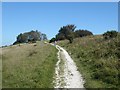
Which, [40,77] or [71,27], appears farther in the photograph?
[71,27]

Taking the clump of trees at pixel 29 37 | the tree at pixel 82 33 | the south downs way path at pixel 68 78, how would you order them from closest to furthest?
the south downs way path at pixel 68 78 → the tree at pixel 82 33 → the clump of trees at pixel 29 37

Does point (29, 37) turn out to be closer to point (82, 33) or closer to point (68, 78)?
point (82, 33)

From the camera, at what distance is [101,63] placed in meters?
28.6

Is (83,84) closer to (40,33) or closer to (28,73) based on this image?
(28,73)

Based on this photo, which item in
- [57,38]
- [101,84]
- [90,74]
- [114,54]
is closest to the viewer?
[101,84]

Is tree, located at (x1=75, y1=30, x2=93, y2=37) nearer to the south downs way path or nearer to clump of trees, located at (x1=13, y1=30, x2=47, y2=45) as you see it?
clump of trees, located at (x1=13, y1=30, x2=47, y2=45)

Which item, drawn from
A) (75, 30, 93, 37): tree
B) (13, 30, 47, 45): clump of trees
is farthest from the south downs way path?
(13, 30, 47, 45): clump of trees

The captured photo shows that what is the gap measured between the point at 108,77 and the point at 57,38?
100m

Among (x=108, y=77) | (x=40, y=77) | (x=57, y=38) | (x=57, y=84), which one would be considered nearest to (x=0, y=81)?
(x=40, y=77)

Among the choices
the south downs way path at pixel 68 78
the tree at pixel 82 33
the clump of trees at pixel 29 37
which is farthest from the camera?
the clump of trees at pixel 29 37

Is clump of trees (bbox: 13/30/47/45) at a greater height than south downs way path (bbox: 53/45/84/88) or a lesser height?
greater

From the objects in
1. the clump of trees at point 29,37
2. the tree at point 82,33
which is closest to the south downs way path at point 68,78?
the tree at point 82,33

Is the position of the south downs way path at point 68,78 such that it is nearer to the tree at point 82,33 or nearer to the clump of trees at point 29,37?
the tree at point 82,33

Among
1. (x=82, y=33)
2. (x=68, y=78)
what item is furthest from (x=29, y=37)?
(x=68, y=78)
